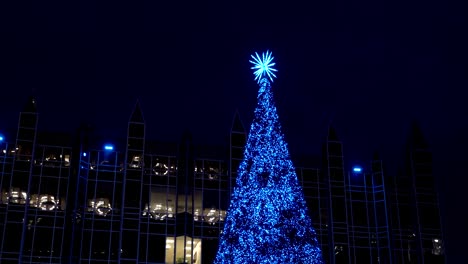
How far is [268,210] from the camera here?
27094 millimetres

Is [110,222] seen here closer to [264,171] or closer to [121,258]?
[121,258]

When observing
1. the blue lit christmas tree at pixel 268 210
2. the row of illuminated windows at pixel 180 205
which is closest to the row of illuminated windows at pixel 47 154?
the row of illuminated windows at pixel 180 205

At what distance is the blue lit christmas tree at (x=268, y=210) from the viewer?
26922 mm

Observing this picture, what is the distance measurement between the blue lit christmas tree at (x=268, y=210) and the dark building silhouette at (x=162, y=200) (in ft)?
59.1

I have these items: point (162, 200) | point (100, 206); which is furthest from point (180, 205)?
point (100, 206)

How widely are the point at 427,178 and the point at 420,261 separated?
662cm

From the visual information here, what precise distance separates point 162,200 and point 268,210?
67.1 ft

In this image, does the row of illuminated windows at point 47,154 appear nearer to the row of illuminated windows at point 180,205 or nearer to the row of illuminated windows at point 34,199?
the row of illuminated windows at point 34,199

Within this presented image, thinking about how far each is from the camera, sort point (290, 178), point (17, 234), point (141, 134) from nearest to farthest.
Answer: point (290, 178), point (17, 234), point (141, 134)

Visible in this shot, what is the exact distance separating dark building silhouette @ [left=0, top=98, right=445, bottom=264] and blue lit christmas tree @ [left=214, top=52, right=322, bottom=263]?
18.0 meters

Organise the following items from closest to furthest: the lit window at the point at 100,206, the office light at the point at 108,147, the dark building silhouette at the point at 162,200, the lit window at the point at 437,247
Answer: the dark building silhouette at the point at 162,200 < the lit window at the point at 100,206 < the office light at the point at 108,147 < the lit window at the point at 437,247

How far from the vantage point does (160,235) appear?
45438mm

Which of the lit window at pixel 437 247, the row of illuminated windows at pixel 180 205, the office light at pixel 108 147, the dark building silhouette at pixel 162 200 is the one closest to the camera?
the dark building silhouette at pixel 162 200

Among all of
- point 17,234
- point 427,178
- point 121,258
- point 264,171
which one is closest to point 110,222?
point 121,258
